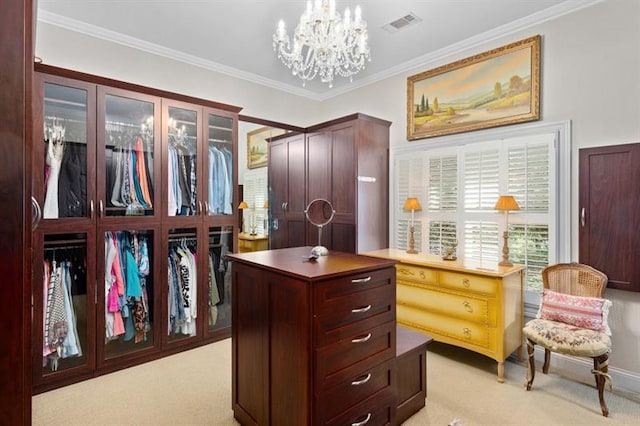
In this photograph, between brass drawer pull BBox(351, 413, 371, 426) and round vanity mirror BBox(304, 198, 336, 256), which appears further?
round vanity mirror BBox(304, 198, 336, 256)

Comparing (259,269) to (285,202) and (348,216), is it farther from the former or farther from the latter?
(285,202)

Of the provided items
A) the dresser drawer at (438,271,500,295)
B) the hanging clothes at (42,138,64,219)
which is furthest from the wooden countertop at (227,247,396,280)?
the hanging clothes at (42,138,64,219)

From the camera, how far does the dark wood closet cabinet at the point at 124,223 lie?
2.56m

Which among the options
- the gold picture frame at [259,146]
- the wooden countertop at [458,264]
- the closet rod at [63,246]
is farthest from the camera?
the gold picture frame at [259,146]

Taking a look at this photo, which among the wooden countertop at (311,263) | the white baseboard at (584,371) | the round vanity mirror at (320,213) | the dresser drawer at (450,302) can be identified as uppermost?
the round vanity mirror at (320,213)

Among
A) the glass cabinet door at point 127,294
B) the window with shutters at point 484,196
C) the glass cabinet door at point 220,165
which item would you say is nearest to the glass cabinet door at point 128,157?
the glass cabinet door at point 127,294

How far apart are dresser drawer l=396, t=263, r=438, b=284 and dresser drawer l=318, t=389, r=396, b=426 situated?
1324mm

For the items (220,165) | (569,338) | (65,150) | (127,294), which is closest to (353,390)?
(569,338)

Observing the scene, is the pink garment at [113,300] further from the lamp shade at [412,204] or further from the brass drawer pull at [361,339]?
the lamp shade at [412,204]

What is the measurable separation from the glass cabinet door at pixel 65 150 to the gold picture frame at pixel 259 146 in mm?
2677

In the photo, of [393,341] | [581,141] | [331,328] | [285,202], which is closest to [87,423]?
[331,328]

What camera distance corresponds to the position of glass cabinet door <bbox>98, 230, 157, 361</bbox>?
110 inches

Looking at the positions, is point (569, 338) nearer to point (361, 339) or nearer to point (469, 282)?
point (469, 282)

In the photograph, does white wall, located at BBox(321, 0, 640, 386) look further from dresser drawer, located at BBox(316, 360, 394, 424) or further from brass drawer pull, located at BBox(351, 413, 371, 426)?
brass drawer pull, located at BBox(351, 413, 371, 426)
